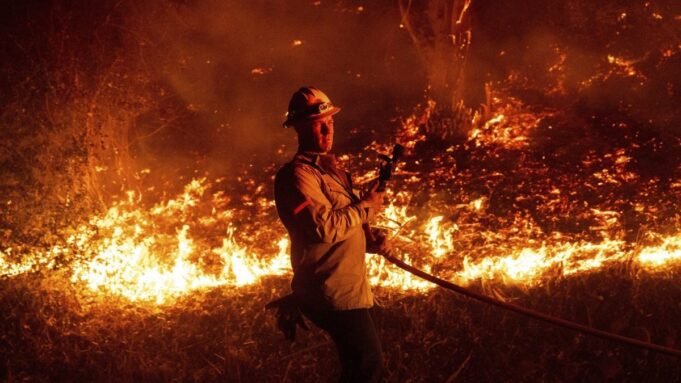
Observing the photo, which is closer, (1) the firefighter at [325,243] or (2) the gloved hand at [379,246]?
(1) the firefighter at [325,243]

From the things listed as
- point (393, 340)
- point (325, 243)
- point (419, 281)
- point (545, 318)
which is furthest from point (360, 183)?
point (325, 243)

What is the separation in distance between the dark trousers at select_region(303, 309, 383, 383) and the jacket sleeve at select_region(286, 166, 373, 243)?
1.44 feet

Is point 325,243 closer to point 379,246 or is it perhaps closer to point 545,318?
point 379,246

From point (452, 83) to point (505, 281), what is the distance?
4.70 metres

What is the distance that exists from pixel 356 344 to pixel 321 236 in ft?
2.02

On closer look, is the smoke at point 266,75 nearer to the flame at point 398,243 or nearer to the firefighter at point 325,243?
the flame at point 398,243

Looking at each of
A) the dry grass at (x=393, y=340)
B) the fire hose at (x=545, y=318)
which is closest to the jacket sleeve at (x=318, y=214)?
the fire hose at (x=545, y=318)

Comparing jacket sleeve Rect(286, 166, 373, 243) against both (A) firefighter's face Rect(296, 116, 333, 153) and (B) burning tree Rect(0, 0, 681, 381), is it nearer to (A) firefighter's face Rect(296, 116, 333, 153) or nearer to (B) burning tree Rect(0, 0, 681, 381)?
(A) firefighter's face Rect(296, 116, 333, 153)

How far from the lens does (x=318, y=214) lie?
3.12 m

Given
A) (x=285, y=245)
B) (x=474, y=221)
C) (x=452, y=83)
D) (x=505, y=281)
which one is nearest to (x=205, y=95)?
(x=452, y=83)

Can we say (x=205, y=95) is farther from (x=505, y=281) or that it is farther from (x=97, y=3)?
(x=505, y=281)

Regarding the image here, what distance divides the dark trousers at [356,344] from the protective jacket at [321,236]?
60 mm

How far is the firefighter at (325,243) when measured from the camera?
3.16m

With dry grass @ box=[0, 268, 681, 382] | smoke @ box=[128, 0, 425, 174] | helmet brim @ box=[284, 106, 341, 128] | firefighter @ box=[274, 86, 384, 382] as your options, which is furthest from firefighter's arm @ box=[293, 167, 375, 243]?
smoke @ box=[128, 0, 425, 174]
